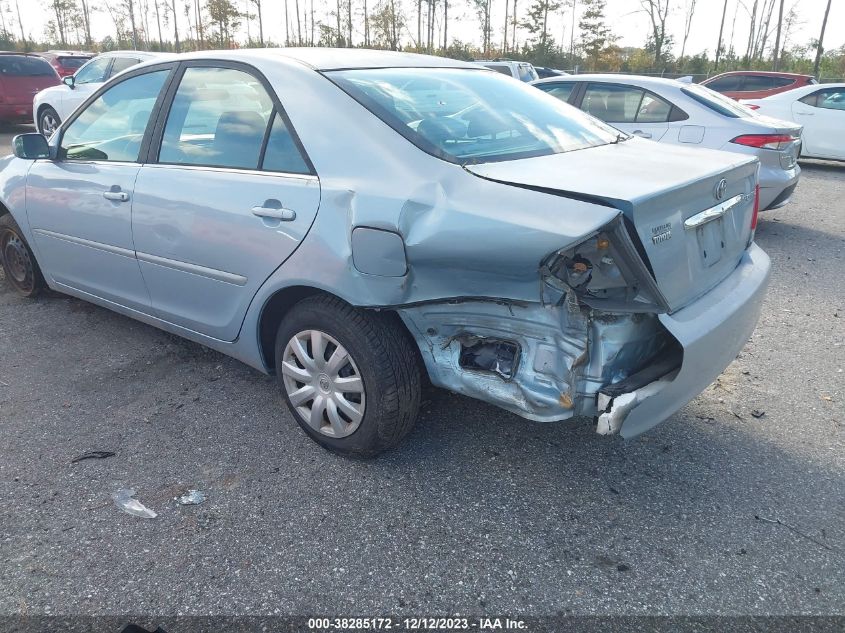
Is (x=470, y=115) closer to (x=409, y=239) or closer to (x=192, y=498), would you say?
(x=409, y=239)

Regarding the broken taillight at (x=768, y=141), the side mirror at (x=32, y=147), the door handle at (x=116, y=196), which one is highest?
the side mirror at (x=32, y=147)

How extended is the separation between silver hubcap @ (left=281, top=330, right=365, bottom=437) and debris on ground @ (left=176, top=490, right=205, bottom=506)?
1.79ft

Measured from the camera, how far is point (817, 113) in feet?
36.1

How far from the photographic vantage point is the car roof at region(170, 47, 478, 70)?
3.08 metres

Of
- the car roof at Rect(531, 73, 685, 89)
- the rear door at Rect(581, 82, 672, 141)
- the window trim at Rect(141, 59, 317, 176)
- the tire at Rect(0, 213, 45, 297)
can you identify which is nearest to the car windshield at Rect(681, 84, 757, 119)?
the car roof at Rect(531, 73, 685, 89)

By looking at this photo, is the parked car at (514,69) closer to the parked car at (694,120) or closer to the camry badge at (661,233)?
the parked car at (694,120)

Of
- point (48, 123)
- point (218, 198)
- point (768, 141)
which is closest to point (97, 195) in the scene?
point (218, 198)

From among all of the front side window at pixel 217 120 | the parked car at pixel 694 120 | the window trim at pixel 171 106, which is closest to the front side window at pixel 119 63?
the parked car at pixel 694 120

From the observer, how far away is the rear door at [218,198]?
2.84 m

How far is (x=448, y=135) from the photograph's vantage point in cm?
276

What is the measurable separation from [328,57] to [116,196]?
4.51ft

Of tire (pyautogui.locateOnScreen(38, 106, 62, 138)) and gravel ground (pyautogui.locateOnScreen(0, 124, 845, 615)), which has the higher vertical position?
tire (pyautogui.locateOnScreen(38, 106, 62, 138))

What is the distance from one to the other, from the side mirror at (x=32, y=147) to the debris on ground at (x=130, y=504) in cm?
230

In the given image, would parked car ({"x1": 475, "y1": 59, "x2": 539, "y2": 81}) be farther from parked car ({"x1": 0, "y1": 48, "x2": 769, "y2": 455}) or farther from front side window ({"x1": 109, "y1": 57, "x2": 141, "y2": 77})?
parked car ({"x1": 0, "y1": 48, "x2": 769, "y2": 455})
